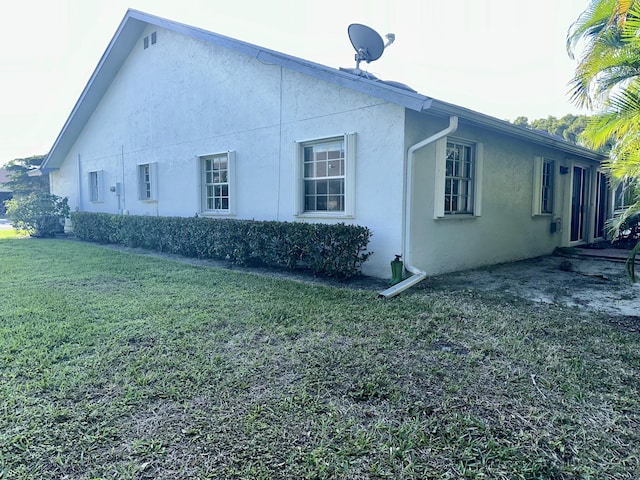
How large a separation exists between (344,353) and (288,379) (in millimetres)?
678

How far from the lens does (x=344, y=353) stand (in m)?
3.60

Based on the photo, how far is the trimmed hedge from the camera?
262 inches

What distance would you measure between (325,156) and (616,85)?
490cm

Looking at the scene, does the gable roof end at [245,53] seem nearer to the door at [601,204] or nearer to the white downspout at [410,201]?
the white downspout at [410,201]

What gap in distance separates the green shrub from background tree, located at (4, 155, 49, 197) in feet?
45.6

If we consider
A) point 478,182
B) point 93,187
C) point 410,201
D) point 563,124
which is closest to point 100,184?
point 93,187

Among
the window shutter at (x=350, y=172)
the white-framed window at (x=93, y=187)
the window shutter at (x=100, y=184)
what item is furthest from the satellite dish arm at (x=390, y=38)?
the white-framed window at (x=93, y=187)

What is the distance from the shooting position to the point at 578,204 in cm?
1205

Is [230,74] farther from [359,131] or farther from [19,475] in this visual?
[19,475]

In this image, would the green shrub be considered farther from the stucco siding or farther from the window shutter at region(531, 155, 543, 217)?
the window shutter at region(531, 155, 543, 217)

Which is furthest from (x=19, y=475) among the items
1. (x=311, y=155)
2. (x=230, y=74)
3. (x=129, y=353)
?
(x=230, y=74)

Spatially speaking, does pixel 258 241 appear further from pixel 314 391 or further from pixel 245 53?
pixel 314 391

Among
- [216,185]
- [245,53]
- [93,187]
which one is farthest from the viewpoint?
[93,187]

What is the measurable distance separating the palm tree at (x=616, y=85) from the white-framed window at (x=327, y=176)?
3800 mm
